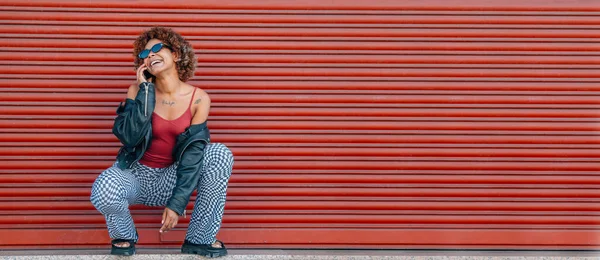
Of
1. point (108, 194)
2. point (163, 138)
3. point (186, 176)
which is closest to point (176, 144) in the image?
point (163, 138)

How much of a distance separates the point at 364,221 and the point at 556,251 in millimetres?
1422

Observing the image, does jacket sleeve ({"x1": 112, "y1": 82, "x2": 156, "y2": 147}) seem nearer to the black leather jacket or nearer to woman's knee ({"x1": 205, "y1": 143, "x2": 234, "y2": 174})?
the black leather jacket

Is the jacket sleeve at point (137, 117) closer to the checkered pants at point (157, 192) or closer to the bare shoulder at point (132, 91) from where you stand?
the bare shoulder at point (132, 91)

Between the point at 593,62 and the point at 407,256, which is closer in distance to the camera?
the point at 407,256

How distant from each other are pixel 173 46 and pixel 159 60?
153 mm

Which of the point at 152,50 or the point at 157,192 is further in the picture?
the point at 157,192

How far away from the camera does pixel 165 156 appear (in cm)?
439

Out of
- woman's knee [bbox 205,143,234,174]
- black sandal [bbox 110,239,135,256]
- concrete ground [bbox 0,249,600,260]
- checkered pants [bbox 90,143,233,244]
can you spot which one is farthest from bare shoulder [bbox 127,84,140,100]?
concrete ground [bbox 0,249,600,260]

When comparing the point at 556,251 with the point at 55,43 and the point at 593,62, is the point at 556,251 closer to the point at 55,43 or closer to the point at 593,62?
the point at 593,62

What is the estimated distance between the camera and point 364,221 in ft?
16.2

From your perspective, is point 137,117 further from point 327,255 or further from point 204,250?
point 327,255

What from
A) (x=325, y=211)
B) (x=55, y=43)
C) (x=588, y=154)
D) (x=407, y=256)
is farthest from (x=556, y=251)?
(x=55, y=43)

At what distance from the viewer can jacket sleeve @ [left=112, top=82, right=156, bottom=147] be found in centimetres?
409

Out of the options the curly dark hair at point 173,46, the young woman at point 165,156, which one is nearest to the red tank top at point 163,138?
the young woman at point 165,156
